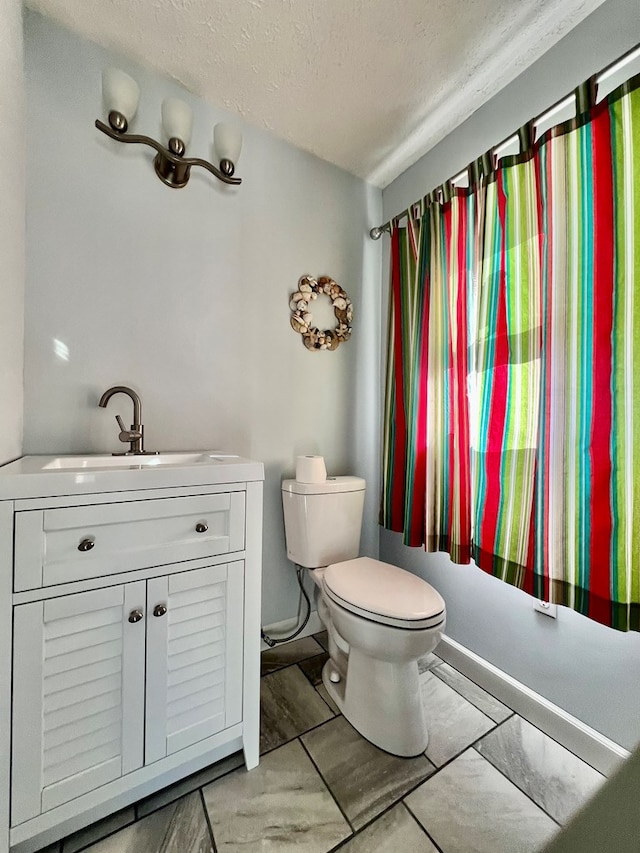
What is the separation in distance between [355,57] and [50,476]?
166cm

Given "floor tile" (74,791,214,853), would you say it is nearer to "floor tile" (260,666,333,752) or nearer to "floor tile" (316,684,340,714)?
"floor tile" (260,666,333,752)

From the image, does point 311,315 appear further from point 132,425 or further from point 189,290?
point 132,425

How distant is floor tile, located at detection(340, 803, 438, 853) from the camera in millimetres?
883

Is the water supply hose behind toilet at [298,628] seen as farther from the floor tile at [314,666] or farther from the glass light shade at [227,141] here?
the glass light shade at [227,141]

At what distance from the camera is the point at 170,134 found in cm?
134

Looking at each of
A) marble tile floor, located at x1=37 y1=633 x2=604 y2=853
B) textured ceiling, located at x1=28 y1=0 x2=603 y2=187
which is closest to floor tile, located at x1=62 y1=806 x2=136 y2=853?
marble tile floor, located at x1=37 y1=633 x2=604 y2=853

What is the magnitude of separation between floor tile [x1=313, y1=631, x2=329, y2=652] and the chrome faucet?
1143mm

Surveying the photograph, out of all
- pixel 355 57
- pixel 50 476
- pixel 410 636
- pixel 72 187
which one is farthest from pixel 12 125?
pixel 410 636

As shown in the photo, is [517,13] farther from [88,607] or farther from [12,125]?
[88,607]

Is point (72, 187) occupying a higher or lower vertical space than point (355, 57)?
lower

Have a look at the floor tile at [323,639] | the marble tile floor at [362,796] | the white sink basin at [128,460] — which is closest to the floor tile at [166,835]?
the marble tile floor at [362,796]

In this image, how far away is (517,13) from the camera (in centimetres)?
118

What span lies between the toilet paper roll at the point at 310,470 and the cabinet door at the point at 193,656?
0.54m

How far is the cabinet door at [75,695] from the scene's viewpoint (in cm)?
80
